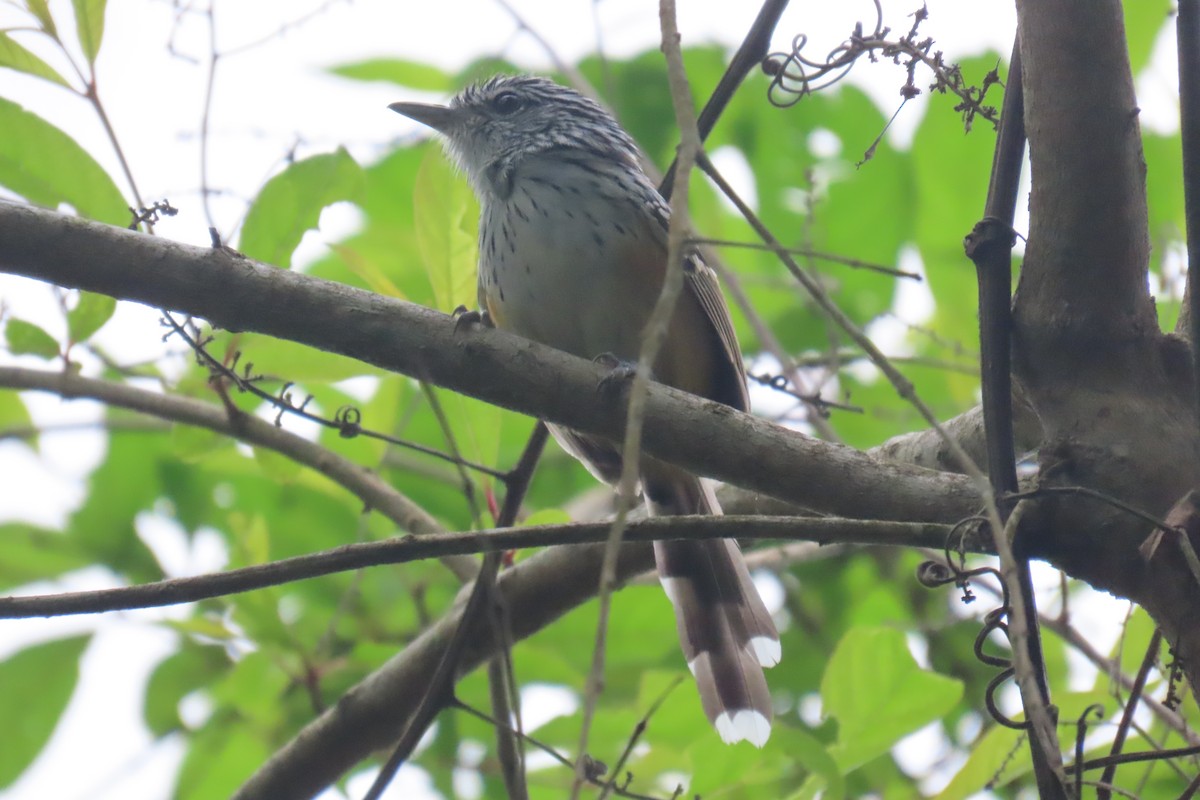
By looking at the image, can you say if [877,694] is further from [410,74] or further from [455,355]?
[410,74]

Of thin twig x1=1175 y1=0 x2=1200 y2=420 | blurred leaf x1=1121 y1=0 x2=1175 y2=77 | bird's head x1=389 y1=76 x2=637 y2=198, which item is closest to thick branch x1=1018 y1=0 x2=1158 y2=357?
thin twig x1=1175 y1=0 x2=1200 y2=420

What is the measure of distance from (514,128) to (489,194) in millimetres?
674

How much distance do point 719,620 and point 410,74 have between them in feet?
9.76

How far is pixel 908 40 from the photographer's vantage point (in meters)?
2.38

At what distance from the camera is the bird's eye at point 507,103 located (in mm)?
5211

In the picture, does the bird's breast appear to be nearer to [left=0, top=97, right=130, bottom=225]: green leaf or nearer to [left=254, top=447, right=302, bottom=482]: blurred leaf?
[left=254, top=447, right=302, bottom=482]: blurred leaf

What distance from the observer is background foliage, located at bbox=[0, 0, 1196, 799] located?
319 centimetres

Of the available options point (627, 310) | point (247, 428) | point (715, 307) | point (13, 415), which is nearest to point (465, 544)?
point (247, 428)

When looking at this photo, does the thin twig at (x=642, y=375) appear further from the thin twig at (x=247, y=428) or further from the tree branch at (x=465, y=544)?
the thin twig at (x=247, y=428)

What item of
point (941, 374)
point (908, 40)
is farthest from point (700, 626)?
point (908, 40)

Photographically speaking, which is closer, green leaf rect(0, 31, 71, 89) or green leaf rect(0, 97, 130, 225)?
green leaf rect(0, 31, 71, 89)

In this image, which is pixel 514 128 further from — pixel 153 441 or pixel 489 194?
pixel 153 441

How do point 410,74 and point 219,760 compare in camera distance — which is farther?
point 410,74

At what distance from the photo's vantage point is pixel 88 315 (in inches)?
126
